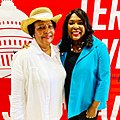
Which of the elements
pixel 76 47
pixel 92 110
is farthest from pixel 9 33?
pixel 92 110

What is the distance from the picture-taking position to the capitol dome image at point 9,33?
193 centimetres

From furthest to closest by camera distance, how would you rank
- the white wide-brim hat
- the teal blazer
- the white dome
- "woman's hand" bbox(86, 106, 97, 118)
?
the white dome → "woman's hand" bbox(86, 106, 97, 118) → the teal blazer → the white wide-brim hat

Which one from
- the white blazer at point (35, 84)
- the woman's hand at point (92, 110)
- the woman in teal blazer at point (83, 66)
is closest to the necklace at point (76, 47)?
the woman in teal blazer at point (83, 66)

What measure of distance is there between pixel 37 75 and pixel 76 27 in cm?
35

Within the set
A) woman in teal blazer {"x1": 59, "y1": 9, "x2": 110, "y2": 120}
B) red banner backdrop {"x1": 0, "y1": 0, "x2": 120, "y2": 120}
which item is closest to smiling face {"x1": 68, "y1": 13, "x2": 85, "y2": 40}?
woman in teal blazer {"x1": 59, "y1": 9, "x2": 110, "y2": 120}

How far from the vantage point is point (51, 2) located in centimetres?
194

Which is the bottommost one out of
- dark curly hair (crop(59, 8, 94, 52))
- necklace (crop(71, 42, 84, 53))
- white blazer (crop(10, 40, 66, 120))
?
white blazer (crop(10, 40, 66, 120))

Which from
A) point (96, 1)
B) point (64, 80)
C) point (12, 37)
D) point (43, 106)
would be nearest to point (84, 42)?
point (64, 80)

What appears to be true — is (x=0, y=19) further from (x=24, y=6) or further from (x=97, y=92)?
(x=97, y=92)

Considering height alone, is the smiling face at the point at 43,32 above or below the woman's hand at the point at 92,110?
above

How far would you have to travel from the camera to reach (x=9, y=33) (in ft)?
6.55

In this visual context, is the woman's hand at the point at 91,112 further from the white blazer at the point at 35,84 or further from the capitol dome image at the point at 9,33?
the capitol dome image at the point at 9,33

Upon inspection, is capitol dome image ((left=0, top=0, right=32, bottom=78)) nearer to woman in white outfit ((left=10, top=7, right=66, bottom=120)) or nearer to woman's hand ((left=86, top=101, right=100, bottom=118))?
woman in white outfit ((left=10, top=7, right=66, bottom=120))

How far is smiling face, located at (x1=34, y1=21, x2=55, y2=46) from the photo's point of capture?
1272mm
